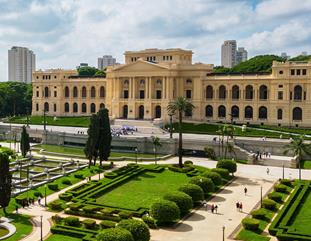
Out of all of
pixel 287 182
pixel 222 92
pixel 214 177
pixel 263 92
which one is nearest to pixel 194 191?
pixel 214 177

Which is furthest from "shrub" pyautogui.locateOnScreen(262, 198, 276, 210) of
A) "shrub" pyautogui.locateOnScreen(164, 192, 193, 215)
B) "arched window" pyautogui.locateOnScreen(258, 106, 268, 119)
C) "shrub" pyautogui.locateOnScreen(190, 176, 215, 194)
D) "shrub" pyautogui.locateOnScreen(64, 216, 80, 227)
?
"arched window" pyautogui.locateOnScreen(258, 106, 268, 119)

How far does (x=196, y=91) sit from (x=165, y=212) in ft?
205

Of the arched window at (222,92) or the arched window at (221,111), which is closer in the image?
the arched window at (221,111)

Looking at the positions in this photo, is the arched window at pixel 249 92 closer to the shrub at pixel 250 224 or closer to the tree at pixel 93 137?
the tree at pixel 93 137

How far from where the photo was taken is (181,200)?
42.6m

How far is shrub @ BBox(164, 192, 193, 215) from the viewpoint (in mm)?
42531

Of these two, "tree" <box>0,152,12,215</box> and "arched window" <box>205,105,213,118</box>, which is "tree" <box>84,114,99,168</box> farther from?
"arched window" <box>205,105,213,118</box>

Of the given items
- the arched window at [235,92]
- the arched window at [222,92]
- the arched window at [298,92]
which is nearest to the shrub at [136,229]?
the arched window at [298,92]

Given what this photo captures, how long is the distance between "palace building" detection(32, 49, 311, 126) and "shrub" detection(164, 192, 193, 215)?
44043 millimetres

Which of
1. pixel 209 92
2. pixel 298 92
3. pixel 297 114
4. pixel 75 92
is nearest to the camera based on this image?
pixel 298 92

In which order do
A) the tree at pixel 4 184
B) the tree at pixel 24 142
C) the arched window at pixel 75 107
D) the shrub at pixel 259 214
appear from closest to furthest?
the shrub at pixel 259 214 → the tree at pixel 4 184 → the tree at pixel 24 142 → the arched window at pixel 75 107

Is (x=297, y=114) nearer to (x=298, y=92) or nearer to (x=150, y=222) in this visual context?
(x=298, y=92)

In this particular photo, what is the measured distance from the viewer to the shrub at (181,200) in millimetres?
42531

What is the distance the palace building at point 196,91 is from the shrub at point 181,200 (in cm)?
4404
